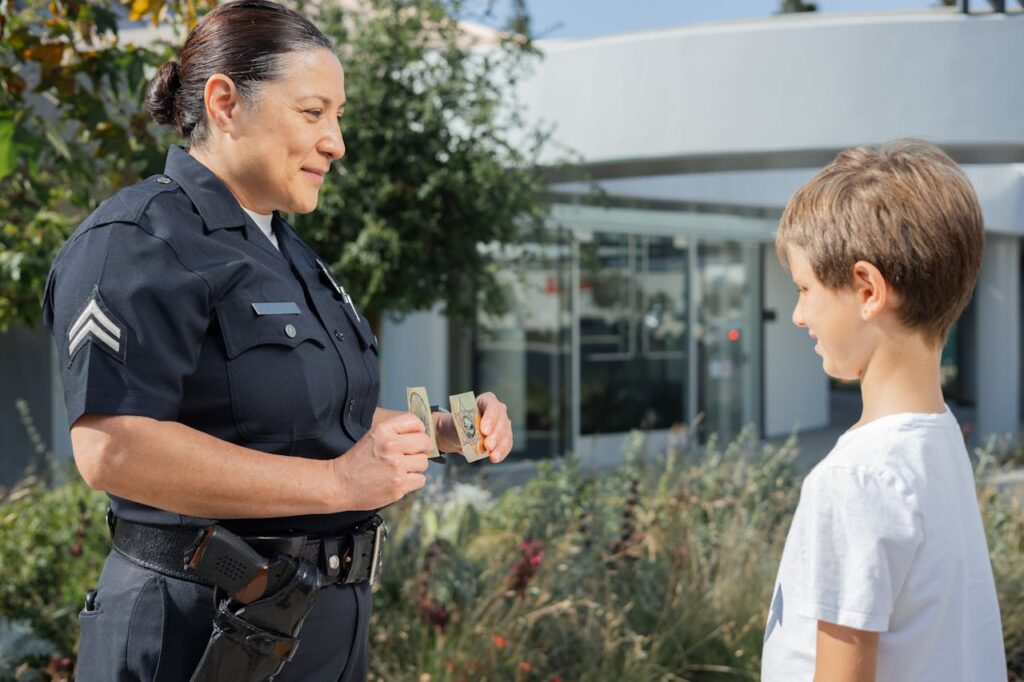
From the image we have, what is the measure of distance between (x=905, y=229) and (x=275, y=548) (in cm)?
108

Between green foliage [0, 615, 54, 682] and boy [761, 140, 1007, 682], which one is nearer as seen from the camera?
boy [761, 140, 1007, 682]

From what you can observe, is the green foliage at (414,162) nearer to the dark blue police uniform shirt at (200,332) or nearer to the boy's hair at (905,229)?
the dark blue police uniform shirt at (200,332)

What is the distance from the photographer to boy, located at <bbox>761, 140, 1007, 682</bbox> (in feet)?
4.26

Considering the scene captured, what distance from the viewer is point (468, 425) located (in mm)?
1957

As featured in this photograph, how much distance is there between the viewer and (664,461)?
6188 millimetres

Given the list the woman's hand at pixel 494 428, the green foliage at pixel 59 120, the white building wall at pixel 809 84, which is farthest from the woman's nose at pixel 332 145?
the white building wall at pixel 809 84

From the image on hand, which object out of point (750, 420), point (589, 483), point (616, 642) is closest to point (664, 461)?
point (589, 483)

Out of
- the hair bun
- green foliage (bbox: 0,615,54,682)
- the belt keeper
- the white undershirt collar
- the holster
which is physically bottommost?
green foliage (bbox: 0,615,54,682)

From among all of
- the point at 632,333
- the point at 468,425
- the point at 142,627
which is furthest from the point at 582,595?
the point at 632,333

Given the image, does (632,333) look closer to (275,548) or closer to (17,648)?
(17,648)

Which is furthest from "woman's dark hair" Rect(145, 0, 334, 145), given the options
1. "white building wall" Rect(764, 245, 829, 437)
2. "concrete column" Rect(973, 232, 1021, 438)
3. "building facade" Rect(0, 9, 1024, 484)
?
"concrete column" Rect(973, 232, 1021, 438)

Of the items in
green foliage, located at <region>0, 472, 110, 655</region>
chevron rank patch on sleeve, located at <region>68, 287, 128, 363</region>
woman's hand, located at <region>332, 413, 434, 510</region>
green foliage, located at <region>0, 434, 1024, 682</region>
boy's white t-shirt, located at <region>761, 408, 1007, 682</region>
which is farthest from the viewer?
green foliage, located at <region>0, 472, 110, 655</region>

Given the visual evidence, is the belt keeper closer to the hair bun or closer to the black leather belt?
the black leather belt

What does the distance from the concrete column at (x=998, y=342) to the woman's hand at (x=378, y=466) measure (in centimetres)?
1333
